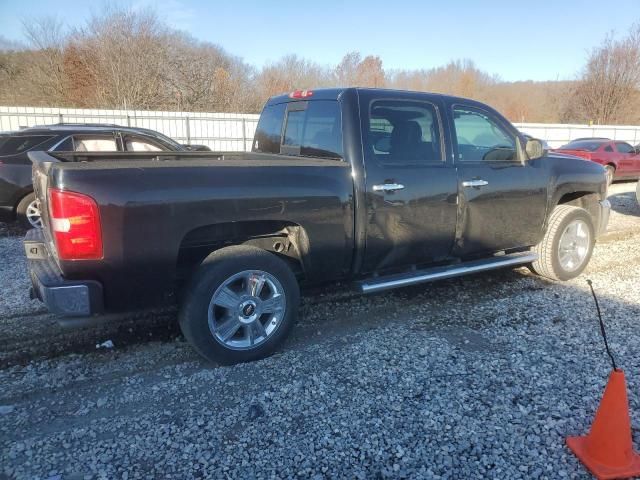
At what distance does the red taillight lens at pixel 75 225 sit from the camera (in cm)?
278

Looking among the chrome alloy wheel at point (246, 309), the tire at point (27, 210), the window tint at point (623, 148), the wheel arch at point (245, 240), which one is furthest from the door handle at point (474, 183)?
the window tint at point (623, 148)

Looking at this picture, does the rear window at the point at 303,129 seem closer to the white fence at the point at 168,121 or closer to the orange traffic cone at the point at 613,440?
the orange traffic cone at the point at 613,440

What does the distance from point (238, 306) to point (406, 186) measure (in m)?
1.66

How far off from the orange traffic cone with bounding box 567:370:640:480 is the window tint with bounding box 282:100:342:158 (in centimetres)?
240

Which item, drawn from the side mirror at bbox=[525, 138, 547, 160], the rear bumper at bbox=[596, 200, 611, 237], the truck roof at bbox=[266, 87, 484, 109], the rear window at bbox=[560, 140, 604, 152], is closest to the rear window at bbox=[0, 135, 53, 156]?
the truck roof at bbox=[266, 87, 484, 109]

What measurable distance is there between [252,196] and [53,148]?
5.76 m

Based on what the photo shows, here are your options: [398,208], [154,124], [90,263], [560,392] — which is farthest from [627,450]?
[154,124]

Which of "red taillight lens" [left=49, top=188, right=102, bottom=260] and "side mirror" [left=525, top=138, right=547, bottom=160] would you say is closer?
"red taillight lens" [left=49, top=188, right=102, bottom=260]

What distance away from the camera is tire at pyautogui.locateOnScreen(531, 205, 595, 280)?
5.15 meters

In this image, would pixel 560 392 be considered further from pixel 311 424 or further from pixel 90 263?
→ pixel 90 263

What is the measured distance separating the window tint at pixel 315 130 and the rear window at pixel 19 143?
514 cm

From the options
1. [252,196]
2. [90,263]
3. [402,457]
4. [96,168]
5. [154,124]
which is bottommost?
[402,457]

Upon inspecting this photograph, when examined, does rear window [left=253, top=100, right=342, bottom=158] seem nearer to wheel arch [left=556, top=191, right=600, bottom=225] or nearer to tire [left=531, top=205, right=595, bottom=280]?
tire [left=531, top=205, right=595, bottom=280]

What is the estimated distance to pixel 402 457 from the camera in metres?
2.55
